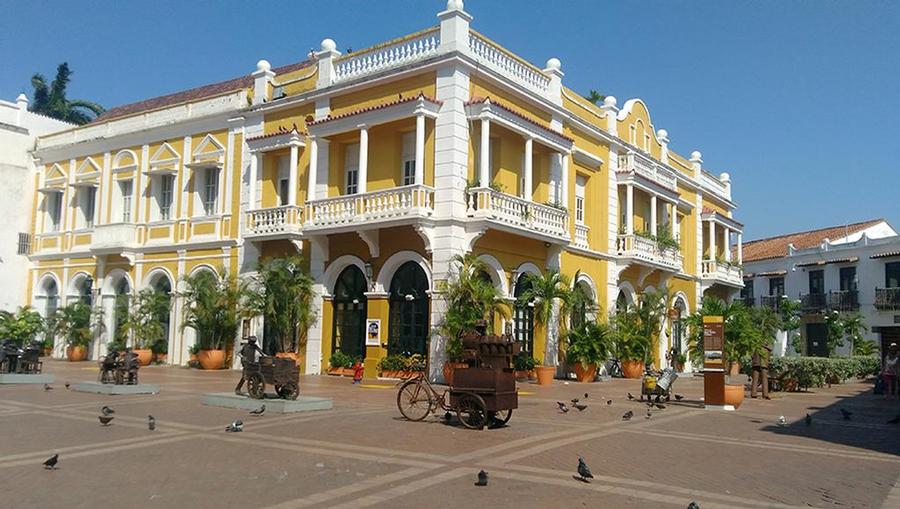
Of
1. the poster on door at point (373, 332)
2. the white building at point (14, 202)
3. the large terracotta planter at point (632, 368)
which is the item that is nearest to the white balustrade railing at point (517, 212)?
the poster on door at point (373, 332)

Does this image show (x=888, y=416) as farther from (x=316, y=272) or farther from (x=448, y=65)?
(x=316, y=272)

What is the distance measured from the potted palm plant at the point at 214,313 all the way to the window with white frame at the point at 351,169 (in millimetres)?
4917

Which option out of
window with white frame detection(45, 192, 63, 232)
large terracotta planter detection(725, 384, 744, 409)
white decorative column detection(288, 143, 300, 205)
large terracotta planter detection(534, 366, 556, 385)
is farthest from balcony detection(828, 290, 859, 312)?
window with white frame detection(45, 192, 63, 232)

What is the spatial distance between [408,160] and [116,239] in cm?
1372

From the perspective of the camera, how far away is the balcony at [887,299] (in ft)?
138

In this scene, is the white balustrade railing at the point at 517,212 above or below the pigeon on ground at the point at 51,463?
above

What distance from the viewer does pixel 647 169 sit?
30.3m

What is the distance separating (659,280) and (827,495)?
79.4 feet

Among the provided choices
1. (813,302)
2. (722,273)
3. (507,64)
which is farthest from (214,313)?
(813,302)

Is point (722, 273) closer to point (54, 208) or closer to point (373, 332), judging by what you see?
point (373, 332)

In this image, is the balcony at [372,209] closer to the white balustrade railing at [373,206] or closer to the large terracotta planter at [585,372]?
the white balustrade railing at [373,206]

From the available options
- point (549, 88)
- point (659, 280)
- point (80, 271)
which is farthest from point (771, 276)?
point (80, 271)

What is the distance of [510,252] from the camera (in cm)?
2267

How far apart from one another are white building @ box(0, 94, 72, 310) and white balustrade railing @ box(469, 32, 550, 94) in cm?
2291
